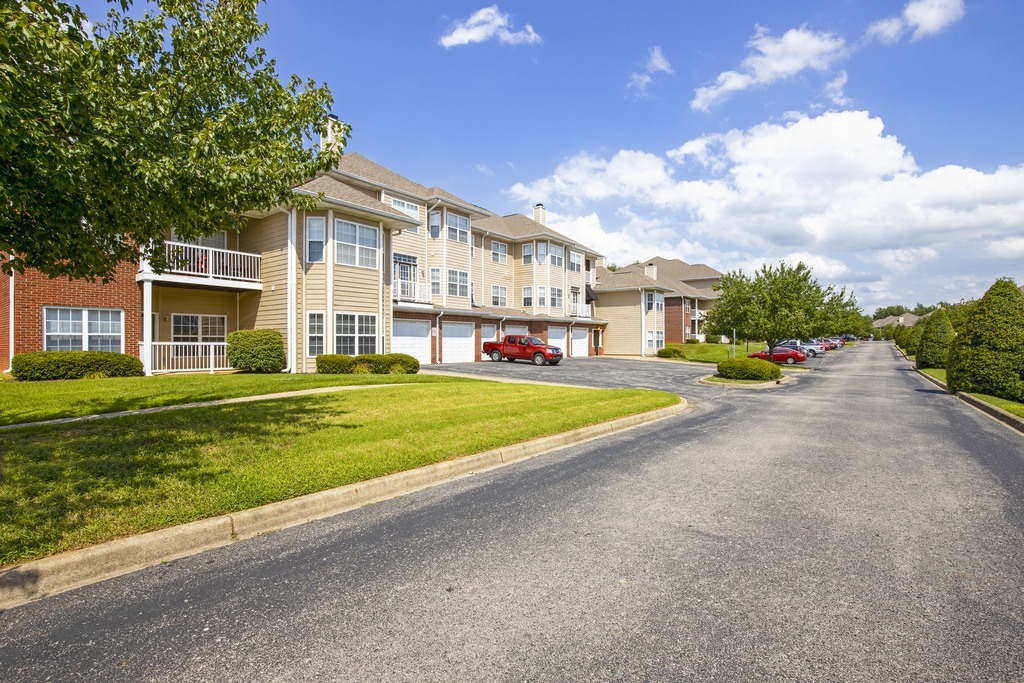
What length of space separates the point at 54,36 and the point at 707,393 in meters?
18.4

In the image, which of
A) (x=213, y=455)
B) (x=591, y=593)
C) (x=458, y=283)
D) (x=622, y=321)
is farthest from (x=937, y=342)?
(x=213, y=455)

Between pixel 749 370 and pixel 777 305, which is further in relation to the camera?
pixel 777 305

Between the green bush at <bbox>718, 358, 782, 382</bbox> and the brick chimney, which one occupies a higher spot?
the brick chimney

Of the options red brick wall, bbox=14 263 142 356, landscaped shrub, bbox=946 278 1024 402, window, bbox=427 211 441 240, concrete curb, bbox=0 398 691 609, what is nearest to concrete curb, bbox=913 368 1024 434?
landscaped shrub, bbox=946 278 1024 402

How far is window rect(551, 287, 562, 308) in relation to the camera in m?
39.6

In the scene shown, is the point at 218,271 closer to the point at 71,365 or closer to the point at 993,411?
the point at 71,365

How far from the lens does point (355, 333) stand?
2230 cm

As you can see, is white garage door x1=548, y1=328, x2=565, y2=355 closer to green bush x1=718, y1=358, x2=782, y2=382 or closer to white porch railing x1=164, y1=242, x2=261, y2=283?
green bush x1=718, y1=358, x2=782, y2=382

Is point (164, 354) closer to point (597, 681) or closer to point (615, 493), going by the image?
point (615, 493)

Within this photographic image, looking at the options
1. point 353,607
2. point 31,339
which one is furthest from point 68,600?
point 31,339

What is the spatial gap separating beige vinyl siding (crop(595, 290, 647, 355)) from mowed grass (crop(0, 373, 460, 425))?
3215 cm

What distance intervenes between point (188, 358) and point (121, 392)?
7.91 m

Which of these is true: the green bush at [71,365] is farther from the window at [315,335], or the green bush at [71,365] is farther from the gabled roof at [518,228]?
the gabled roof at [518,228]

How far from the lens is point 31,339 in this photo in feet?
54.2
